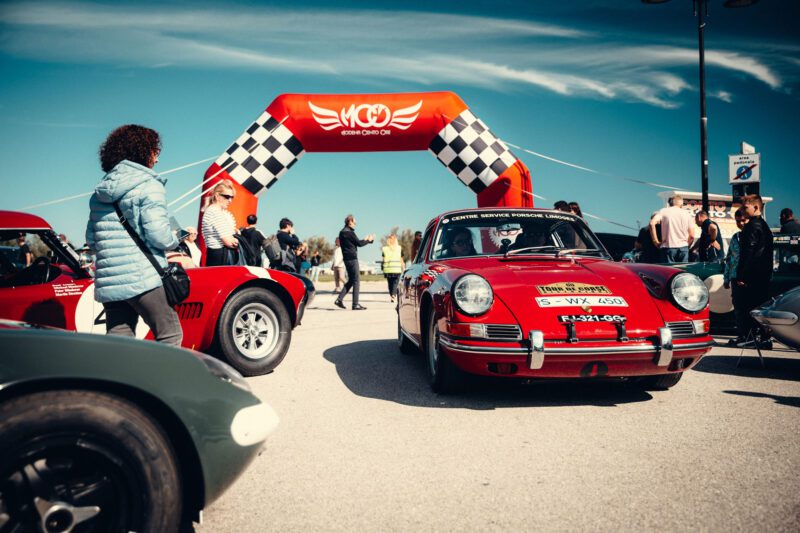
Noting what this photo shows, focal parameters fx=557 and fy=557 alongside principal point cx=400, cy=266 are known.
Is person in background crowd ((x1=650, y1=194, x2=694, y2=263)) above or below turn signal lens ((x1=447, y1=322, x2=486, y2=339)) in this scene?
above

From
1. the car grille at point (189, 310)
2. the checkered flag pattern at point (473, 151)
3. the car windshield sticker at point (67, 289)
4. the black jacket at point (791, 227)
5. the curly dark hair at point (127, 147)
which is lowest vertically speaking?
the car grille at point (189, 310)

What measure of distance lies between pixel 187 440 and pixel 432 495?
1110 mm

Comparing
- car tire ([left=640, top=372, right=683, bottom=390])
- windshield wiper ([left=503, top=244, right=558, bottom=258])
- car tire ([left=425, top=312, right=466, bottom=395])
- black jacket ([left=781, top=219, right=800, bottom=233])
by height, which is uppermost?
black jacket ([left=781, top=219, right=800, bottom=233])

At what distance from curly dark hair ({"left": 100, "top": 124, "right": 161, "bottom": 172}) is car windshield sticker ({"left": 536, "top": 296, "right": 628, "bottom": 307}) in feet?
8.03

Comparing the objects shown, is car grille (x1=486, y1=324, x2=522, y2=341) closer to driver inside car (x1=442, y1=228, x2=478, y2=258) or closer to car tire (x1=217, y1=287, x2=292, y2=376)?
driver inside car (x1=442, y1=228, x2=478, y2=258)

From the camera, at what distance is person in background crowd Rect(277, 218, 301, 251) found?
8852 millimetres

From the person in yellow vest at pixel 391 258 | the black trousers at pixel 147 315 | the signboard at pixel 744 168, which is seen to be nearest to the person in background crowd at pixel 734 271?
the black trousers at pixel 147 315

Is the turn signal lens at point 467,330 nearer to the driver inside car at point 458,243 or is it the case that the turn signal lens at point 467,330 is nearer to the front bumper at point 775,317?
the driver inside car at point 458,243

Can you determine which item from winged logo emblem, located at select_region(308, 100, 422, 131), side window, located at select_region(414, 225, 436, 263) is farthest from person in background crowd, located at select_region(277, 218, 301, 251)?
side window, located at select_region(414, 225, 436, 263)

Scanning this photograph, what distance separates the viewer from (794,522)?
6.69ft

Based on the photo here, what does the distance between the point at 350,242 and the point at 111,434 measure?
9.16 metres

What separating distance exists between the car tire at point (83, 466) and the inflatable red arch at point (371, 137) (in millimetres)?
8813

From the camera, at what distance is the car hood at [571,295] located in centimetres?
337

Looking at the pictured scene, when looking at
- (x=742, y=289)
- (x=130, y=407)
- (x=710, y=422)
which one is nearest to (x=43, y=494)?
(x=130, y=407)
